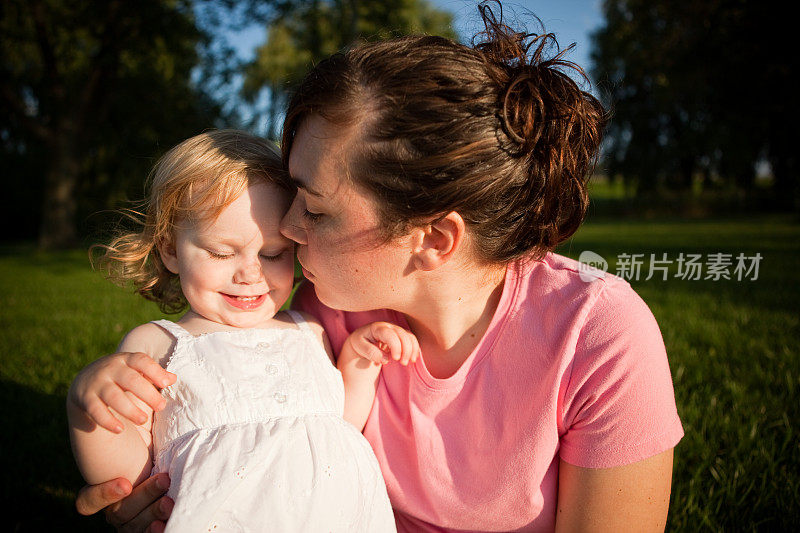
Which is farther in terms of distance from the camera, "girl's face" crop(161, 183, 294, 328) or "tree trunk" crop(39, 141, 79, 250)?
"tree trunk" crop(39, 141, 79, 250)

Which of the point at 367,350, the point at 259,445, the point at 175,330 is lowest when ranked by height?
the point at 259,445

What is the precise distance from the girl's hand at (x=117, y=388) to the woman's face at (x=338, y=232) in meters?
0.59

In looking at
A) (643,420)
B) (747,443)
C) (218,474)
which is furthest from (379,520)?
(747,443)

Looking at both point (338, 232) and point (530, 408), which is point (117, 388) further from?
point (530, 408)

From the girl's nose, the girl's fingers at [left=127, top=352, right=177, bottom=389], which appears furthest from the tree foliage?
the girl's fingers at [left=127, top=352, right=177, bottom=389]

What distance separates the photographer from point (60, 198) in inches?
598

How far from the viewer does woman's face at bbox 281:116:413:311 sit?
1.72 meters

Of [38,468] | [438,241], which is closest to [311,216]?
[438,241]

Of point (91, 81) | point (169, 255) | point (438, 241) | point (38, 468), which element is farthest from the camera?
point (91, 81)

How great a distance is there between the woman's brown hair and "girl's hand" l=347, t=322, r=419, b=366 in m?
0.38

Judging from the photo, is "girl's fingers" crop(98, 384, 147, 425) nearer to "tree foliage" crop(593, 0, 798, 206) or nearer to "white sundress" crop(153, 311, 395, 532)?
"white sundress" crop(153, 311, 395, 532)

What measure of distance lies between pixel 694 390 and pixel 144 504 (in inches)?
119

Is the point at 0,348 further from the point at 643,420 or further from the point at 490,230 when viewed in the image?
the point at 643,420

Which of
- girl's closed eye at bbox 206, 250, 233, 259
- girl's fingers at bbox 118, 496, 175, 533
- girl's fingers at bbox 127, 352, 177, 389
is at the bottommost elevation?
girl's fingers at bbox 118, 496, 175, 533
